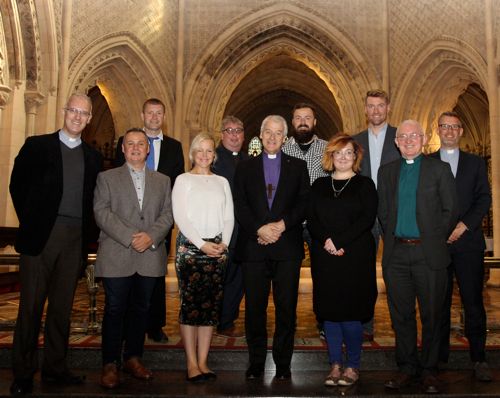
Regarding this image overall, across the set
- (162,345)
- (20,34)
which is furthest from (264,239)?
(20,34)

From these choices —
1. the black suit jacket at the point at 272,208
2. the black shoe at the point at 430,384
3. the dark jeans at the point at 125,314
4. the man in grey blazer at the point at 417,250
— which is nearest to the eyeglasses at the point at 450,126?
the man in grey blazer at the point at 417,250

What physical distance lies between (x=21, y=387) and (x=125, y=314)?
27.7 inches

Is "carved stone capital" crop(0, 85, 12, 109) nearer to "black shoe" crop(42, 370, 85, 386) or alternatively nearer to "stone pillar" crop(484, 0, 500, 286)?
"black shoe" crop(42, 370, 85, 386)

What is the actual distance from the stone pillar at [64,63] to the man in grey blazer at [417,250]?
6.24 metres

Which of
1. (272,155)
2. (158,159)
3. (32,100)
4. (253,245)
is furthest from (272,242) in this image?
(32,100)

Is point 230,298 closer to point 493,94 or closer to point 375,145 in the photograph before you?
point 375,145

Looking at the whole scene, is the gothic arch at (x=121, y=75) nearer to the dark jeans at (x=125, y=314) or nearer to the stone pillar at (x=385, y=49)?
the stone pillar at (x=385, y=49)

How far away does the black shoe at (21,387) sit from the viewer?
9.02 feet

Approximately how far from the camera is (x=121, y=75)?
33.0 ft

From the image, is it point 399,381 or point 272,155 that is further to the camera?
point 272,155

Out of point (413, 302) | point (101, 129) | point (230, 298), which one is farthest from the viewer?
point (101, 129)

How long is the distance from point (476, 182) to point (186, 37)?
843 centimetres

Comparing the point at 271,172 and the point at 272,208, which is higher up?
the point at 271,172

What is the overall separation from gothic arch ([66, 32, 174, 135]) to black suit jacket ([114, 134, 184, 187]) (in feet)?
15.8
